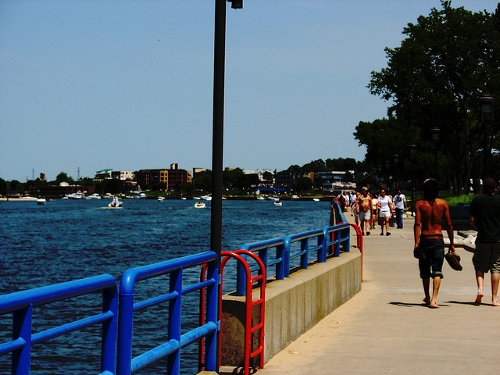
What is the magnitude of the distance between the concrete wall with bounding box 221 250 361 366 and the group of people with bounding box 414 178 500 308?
4.42 feet

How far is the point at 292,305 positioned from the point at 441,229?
136 inches

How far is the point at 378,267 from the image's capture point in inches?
829

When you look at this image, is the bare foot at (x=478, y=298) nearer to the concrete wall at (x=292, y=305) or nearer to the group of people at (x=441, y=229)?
the group of people at (x=441, y=229)

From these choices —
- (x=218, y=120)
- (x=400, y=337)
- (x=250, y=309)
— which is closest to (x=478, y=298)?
(x=400, y=337)

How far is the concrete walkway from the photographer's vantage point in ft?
29.5

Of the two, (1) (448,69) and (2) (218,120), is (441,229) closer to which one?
(2) (218,120)

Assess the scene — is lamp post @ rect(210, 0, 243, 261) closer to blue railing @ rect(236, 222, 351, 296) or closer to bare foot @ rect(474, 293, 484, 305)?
blue railing @ rect(236, 222, 351, 296)

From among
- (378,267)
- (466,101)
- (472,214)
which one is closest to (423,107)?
(466,101)

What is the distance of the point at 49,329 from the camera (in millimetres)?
4332

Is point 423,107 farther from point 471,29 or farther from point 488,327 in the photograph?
point 488,327

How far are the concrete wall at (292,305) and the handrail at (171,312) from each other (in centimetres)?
66

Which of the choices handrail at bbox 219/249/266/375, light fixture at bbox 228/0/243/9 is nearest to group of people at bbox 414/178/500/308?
handrail at bbox 219/249/266/375

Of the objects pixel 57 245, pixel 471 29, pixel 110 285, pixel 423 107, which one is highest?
pixel 471 29

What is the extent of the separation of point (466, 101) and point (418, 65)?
12.4 feet
